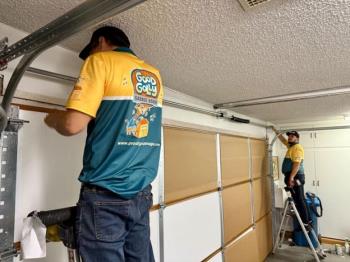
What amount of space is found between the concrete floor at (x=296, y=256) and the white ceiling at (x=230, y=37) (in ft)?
11.2

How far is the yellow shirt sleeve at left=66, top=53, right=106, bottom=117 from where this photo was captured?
0.91m

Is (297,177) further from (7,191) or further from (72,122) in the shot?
(7,191)

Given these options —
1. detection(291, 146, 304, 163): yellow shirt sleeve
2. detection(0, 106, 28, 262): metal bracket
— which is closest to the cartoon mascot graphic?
detection(0, 106, 28, 262): metal bracket

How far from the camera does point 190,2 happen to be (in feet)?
3.24

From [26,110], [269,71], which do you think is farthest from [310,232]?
[26,110]

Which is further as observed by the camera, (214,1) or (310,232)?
(310,232)

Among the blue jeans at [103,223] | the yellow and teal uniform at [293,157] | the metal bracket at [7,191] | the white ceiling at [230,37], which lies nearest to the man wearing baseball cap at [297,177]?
the yellow and teal uniform at [293,157]

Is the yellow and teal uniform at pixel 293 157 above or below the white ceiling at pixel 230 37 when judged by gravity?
below

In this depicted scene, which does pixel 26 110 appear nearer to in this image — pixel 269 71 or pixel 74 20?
pixel 74 20

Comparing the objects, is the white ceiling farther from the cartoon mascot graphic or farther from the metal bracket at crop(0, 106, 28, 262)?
the metal bracket at crop(0, 106, 28, 262)

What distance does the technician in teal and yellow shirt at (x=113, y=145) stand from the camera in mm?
920

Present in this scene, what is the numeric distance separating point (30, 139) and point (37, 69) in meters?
0.35

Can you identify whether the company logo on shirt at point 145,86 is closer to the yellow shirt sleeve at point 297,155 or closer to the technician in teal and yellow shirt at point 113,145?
the technician in teal and yellow shirt at point 113,145

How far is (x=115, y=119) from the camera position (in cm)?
100
